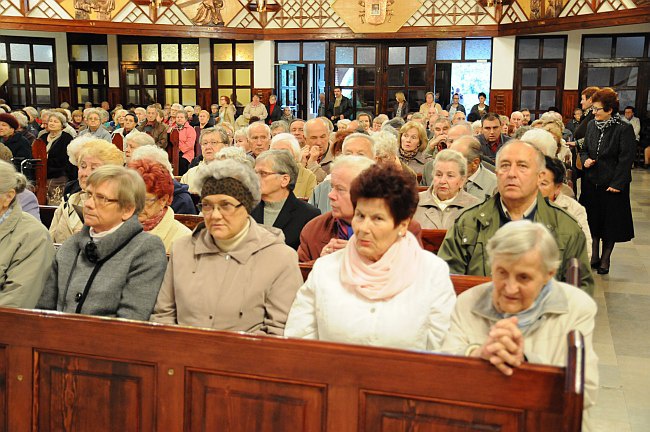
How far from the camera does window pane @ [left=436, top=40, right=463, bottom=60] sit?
18141 mm

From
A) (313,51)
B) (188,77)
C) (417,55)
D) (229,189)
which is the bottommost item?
(229,189)

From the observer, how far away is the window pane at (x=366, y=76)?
61.8 feet

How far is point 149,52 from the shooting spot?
64.3ft

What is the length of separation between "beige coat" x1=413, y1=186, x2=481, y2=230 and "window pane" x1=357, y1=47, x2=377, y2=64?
48.1 feet

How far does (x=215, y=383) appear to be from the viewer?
2.45m

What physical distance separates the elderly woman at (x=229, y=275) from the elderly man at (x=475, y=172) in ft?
8.91

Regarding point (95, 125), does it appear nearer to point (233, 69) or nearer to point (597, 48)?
point (233, 69)

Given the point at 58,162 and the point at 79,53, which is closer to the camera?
the point at 58,162

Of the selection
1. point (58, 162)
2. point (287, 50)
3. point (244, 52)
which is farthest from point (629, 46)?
point (58, 162)

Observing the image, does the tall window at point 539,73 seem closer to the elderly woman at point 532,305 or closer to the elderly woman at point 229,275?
the elderly woman at point 229,275

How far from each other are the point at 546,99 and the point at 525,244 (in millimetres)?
16181

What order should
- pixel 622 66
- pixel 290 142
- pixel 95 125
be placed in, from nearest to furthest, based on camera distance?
1. pixel 290 142
2. pixel 95 125
3. pixel 622 66

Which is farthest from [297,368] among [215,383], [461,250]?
[461,250]

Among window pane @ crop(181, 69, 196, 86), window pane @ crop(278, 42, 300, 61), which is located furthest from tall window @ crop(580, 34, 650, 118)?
window pane @ crop(181, 69, 196, 86)
